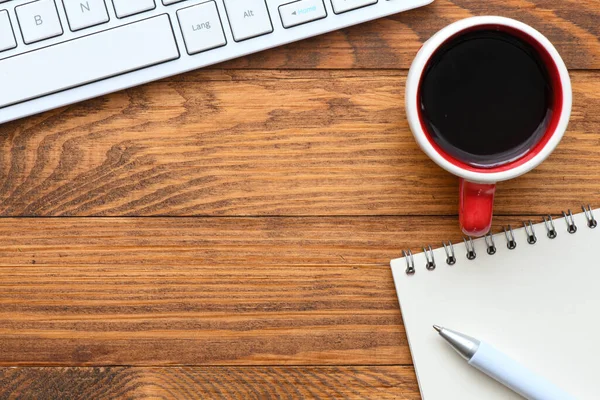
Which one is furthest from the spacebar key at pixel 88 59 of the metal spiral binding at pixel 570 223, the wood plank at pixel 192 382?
the metal spiral binding at pixel 570 223

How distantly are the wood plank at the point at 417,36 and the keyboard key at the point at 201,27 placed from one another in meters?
0.04

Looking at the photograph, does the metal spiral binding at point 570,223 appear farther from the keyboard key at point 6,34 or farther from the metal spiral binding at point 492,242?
the keyboard key at point 6,34

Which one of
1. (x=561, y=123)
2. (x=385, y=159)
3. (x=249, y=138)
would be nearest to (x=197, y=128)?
(x=249, y=138)

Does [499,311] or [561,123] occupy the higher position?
[561,123]

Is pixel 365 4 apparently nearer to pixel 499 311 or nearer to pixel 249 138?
pixel 249 138

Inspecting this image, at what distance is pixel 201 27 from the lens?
52 centimetres

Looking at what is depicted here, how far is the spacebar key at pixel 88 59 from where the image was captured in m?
0.52

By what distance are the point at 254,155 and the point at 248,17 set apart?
113 mm

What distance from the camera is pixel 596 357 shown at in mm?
562

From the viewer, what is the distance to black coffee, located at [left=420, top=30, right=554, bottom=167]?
51 cm

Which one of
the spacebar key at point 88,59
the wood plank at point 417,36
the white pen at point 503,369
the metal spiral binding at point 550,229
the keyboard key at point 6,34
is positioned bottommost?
the white pen at point 503,369

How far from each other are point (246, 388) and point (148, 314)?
104mm

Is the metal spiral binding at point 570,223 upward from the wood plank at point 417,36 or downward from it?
downward

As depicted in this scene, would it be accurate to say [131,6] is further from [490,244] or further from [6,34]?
[490,244]
